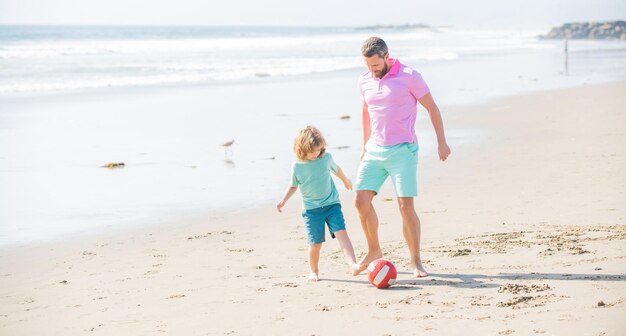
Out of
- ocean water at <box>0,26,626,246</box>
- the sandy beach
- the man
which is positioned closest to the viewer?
the sandy beach

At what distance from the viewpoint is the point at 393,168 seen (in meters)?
5.83

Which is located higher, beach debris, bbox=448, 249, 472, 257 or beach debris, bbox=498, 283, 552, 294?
beach debris, bbox=448, 249, 472, 257

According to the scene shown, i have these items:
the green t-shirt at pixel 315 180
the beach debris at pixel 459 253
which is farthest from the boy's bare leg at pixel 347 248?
the beach debris at pixel 459 253

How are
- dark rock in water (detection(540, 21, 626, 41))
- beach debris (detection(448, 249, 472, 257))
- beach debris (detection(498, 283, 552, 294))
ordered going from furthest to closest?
dark rock in water (detection(540, 21, 626, 41)) → beach debris (detection(448, 249, 472, 257)) → beach debris (detection(498, 283, 552, 294))

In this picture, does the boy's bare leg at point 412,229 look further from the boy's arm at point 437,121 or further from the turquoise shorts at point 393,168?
the boy's arm at point 437,121

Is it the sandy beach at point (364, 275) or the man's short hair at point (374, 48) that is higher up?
the man's short hair at point (374, 48)

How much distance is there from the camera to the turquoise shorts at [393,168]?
228 inches

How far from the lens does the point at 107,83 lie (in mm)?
25578

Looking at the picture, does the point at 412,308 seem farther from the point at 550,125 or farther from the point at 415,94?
the point at 550,125

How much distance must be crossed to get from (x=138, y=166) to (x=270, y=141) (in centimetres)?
265

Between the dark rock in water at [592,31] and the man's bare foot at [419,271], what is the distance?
66627mm

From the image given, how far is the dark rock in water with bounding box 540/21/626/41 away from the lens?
70.2m

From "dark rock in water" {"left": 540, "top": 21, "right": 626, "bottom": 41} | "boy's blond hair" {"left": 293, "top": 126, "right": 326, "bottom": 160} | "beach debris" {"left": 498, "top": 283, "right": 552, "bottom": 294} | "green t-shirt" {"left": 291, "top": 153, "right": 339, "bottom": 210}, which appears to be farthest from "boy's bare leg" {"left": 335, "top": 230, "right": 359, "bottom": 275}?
"dark rock in water" {"left": 540, "top": 21, "right": 626, "bottom": 41}

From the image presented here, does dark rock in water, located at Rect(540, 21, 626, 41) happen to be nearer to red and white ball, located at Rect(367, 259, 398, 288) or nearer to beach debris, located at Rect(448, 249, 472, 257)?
beach debris, located at Rect(448, 249, 472, 257)
